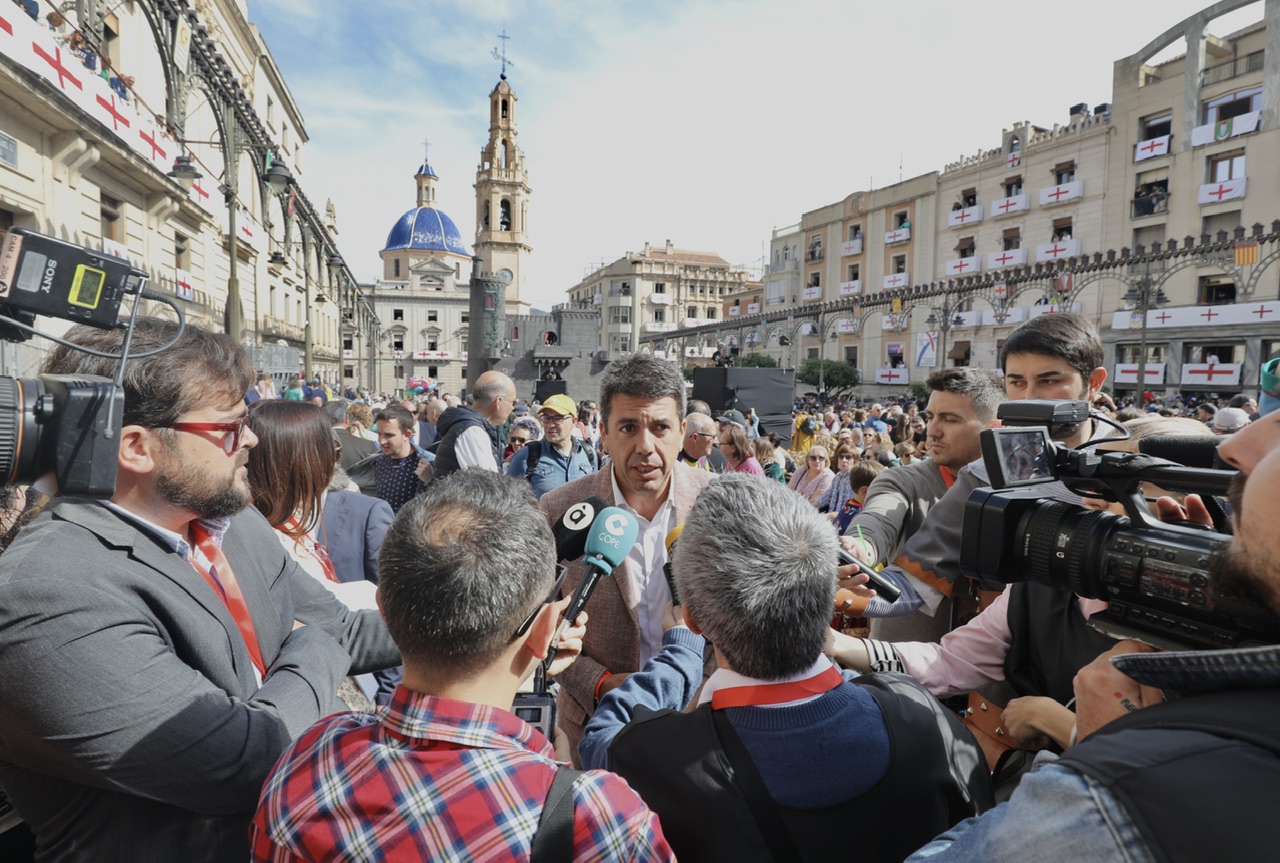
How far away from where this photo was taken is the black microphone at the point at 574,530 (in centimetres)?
191

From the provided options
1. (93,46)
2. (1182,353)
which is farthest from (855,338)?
(93,46)

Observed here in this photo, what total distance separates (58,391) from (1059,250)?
3873 cm

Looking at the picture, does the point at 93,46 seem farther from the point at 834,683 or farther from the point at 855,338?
the point at 855,338

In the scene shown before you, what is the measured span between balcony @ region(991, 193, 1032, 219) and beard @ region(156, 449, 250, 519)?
131 ft

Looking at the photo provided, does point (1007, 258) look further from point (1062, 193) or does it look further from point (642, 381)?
point (642, 381)

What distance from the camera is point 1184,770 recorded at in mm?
708

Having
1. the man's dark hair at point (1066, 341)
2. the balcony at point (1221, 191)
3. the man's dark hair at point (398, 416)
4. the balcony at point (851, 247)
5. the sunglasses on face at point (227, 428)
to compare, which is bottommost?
the man's dark hair at point (398, 416)

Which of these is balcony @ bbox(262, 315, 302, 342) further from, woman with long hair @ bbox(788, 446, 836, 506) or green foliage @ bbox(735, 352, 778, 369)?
woman with long hair @ bbox(788, 446, 836, 506)

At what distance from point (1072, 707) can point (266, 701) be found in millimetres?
1833

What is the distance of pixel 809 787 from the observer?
129cm

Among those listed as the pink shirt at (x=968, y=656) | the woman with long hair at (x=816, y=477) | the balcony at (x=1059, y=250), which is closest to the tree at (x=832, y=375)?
the balcony at (x=1059, y=250)

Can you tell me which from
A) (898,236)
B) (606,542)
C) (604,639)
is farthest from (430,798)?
A: (898,236)

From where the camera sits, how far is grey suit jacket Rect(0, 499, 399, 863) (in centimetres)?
127

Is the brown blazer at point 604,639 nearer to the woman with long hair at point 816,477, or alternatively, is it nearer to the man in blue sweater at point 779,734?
the man in blue sweater at point 779,734
